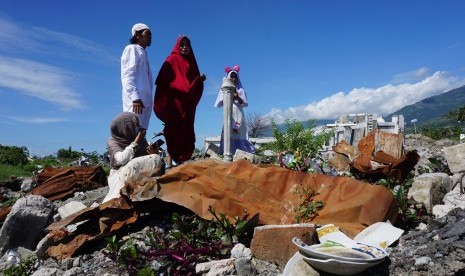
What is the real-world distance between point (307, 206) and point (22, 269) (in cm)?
231

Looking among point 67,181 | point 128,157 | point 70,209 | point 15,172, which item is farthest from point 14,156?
point 128,157

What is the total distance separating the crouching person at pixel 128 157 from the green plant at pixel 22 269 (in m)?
0.77

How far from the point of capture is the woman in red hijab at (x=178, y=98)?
6.57 metres

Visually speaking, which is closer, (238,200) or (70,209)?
(238,200)

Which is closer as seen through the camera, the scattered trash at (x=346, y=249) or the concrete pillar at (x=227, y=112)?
the scattered trash at (x=346, y=249)

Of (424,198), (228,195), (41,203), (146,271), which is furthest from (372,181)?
(41,203)

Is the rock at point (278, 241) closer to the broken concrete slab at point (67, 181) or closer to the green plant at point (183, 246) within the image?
the green plant at point (183, 246)

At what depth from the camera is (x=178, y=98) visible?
259 inches

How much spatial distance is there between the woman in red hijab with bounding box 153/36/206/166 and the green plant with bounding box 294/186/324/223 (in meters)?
3.31

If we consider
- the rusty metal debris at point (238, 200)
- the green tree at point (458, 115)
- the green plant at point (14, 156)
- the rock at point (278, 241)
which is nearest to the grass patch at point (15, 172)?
the green plant at point (14, 156)

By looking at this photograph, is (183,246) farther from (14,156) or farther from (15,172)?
(14,156)

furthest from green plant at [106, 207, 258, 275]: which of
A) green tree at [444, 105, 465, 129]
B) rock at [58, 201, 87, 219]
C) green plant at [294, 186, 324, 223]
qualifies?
green tree at [444, 105, 465, 129]

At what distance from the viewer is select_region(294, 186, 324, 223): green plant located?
3.40 m

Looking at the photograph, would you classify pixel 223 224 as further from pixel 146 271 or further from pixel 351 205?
pixel 351 205
